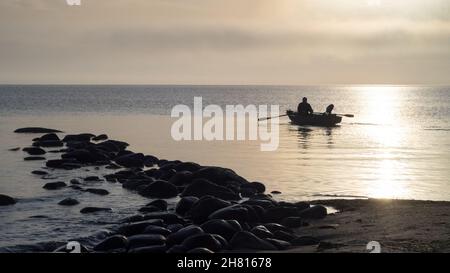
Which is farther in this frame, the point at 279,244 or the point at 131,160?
the point at 131,160

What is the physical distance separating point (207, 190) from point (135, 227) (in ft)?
19.8

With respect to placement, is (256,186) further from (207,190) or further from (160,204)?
(160,204)

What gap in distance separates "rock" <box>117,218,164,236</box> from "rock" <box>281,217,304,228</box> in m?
3.58

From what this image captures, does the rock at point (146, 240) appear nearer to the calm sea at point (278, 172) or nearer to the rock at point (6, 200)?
the calm sea at point (278, 172)

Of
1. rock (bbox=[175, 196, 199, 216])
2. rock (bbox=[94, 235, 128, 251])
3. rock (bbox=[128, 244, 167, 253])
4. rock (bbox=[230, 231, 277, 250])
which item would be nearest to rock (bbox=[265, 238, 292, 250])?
rock (bbox=[230, 231, 277, 250])

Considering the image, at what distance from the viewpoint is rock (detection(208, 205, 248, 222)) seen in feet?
62.3

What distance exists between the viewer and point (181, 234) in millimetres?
16547

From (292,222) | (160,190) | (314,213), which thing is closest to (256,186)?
(160,190)

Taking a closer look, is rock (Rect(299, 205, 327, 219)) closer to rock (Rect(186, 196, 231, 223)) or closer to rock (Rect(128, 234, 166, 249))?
rock (Rect(186, 196, 231, 223))

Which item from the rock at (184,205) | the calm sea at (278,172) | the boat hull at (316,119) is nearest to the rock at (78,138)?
the calm sea at (278,172)

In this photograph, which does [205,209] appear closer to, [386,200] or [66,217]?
[66,217]

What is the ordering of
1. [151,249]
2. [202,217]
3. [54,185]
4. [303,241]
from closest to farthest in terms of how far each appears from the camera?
[151,249] < [303,241] < [202,217] < [54,185]
